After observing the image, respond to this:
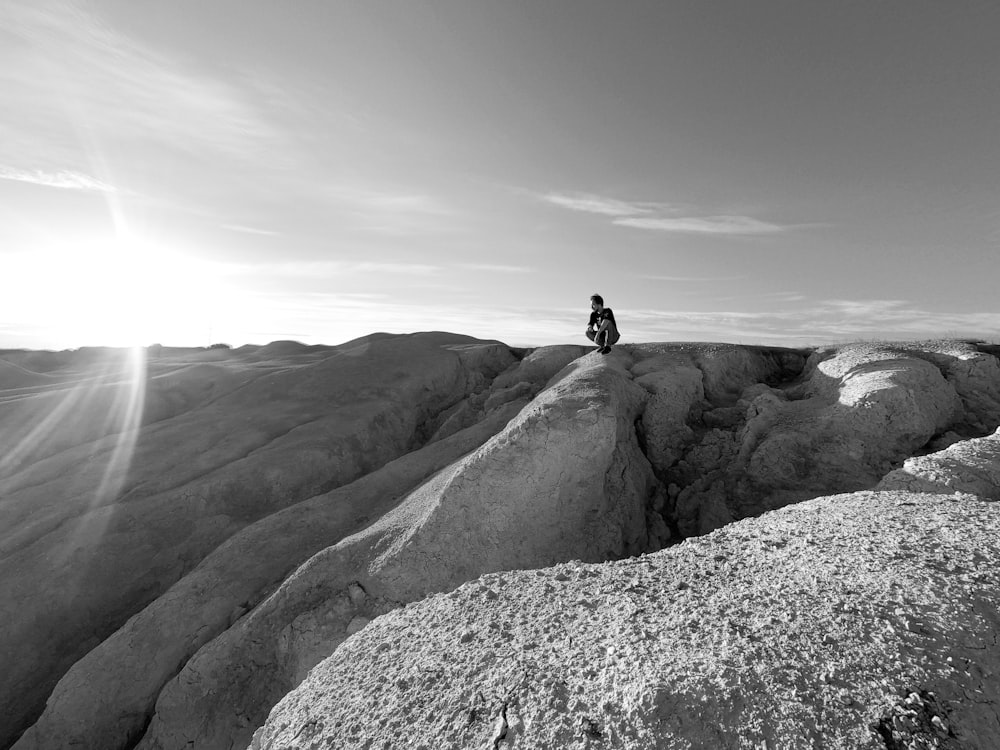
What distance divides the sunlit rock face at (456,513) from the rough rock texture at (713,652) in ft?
0.14

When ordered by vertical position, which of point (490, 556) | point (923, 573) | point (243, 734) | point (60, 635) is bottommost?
point (60, 635)

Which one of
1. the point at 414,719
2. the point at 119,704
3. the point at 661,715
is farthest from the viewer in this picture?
the point at 119,704

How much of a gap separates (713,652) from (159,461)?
13518 mm

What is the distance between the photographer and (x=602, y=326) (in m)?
12.6

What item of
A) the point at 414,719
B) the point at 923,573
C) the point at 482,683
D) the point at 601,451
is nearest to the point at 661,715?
the point at 482,683

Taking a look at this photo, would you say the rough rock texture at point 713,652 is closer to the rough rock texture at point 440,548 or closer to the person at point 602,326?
the rough rock texture at point 440,548

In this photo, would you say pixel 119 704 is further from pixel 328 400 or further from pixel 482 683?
pixel 328 400

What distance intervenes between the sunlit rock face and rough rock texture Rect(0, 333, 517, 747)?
0.07 metres

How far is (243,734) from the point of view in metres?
5.61

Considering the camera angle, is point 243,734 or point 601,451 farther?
point 601,451

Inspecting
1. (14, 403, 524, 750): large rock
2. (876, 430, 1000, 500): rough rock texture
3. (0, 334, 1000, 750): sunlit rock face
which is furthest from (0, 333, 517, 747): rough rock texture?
(876, 430, 1000, 500): rough rock texture

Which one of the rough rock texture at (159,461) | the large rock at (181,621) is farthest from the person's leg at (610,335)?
the rough rock texture at (159,461)

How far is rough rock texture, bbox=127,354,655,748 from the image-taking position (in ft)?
19.6

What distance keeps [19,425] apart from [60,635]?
9784 mm
